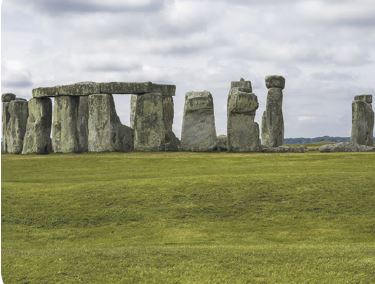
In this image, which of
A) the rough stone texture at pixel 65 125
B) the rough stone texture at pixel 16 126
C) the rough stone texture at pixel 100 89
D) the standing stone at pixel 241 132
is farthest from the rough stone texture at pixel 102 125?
the standing stone at pixel 241 132

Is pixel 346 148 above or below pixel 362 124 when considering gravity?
below

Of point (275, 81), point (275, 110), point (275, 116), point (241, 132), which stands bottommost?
point (241, 132)

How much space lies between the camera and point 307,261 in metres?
17.5

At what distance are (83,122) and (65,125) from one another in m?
2.93

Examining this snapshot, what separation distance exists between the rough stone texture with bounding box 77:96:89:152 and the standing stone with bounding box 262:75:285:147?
13.6 m

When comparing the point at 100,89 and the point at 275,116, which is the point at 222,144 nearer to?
the point at 275,116

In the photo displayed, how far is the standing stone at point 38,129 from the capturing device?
47.0 metres

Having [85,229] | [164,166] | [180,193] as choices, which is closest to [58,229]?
[85,229]

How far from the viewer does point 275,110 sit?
5234 centimetres

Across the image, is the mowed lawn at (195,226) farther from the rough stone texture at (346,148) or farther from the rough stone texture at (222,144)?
the rough stone texture at (222,144)

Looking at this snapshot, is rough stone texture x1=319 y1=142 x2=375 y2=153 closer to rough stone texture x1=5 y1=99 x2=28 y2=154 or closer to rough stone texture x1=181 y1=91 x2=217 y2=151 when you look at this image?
rough stone texture x1=181 y1=91 x2=217 y2=151

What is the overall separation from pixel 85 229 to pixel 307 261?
9109mm

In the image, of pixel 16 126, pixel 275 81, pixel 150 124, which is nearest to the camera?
pixel 150 124

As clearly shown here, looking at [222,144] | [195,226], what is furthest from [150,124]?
[195,226]
